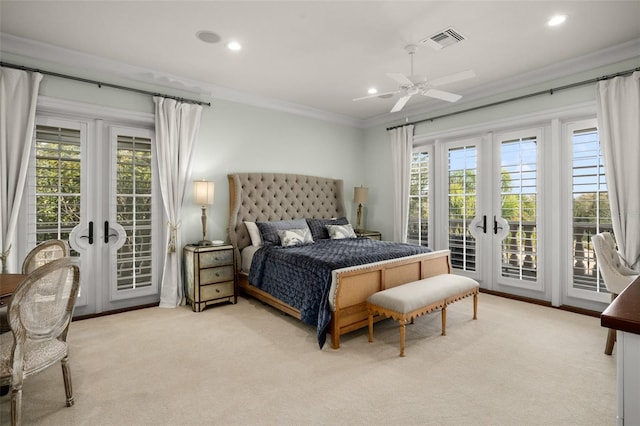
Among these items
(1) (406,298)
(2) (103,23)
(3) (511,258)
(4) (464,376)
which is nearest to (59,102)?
(2) (103,23)

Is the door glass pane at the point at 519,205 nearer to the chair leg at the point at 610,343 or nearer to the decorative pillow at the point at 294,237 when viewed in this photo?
the chair leg at the point at 610,343

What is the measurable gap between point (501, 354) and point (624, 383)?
2120 mm

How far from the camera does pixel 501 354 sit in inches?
111

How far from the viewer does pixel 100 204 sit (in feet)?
12.6

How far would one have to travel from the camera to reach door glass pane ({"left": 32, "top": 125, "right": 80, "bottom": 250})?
3.50 m

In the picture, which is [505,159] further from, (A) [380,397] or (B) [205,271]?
(B) [205,271]

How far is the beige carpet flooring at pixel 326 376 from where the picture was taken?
202 centimetres

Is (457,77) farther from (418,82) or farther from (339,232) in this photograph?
(339,232)

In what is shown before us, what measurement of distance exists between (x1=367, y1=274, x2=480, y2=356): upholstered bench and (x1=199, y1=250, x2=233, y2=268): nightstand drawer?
6.69 feet

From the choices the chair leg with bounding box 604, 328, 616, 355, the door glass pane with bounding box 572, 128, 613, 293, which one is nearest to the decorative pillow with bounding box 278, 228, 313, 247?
the chair leg with bounding box 604, 328, 616, 355

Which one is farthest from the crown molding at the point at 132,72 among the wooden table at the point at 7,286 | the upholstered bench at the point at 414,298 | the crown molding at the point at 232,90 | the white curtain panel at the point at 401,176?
the upholstered bench at the point at 414,298

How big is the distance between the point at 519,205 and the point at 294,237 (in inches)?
120

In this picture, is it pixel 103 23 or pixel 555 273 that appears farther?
Answer: pixel 555 273

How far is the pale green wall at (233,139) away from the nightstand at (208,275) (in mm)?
504
